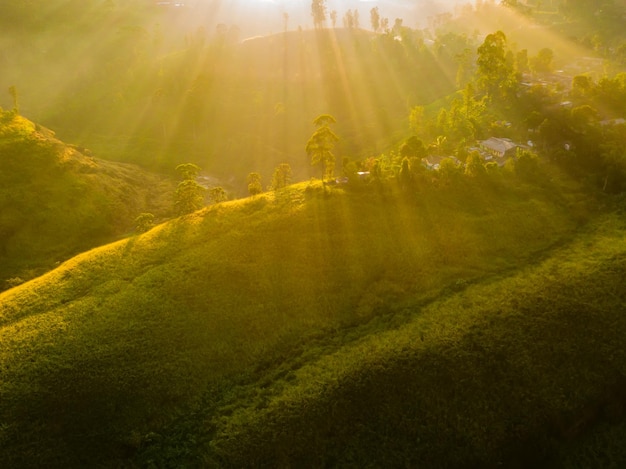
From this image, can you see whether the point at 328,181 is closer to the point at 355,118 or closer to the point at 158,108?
the point at 355,118

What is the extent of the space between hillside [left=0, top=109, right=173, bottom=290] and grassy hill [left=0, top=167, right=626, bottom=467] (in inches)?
815

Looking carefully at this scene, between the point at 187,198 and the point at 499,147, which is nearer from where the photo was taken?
the point at 187,198

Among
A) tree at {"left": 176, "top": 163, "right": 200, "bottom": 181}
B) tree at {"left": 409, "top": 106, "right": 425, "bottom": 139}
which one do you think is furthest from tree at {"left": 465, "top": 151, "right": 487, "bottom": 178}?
tree at {"left": 176, "top": 163, "right": 200, "bottom": 181}

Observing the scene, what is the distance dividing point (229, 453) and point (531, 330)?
3721 cm

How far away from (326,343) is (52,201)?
2840 inches

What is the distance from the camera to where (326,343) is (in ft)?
159

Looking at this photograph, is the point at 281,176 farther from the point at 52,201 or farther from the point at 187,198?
the point at 52,201

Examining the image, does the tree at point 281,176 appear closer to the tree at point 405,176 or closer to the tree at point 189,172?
the tree at point 189,172

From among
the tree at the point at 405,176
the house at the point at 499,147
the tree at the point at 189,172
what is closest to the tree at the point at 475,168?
the tree at the point at 405,176

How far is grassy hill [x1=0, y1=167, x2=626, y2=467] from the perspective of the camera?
3897cm

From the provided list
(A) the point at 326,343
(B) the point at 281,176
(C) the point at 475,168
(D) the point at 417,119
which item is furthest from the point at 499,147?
(A) the point at 326,343

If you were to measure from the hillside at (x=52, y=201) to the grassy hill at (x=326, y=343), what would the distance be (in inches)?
815

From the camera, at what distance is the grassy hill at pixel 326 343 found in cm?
3897

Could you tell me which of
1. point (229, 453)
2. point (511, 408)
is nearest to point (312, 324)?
point (229, 453)
